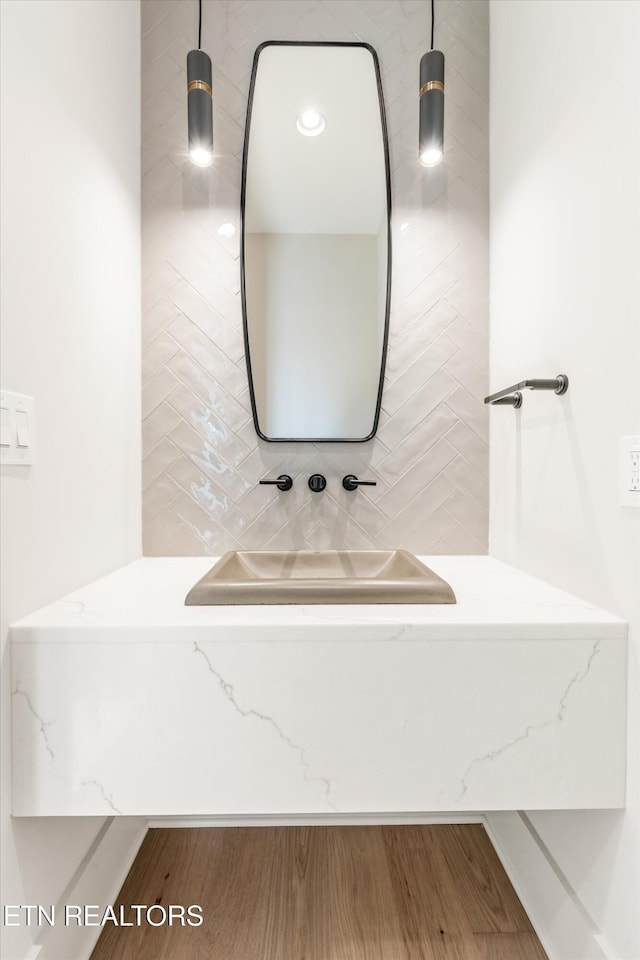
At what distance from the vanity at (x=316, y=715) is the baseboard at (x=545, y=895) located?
13.3 inches

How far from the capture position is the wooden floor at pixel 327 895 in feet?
3.93

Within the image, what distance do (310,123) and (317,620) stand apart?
1460mm

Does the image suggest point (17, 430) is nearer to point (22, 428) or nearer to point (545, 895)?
point (22, 428)

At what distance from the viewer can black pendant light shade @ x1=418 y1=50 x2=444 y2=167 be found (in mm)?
1374

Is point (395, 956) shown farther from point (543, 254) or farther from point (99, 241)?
point (99, 241)

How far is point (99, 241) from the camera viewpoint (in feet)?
4.34

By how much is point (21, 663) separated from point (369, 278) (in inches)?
53.0


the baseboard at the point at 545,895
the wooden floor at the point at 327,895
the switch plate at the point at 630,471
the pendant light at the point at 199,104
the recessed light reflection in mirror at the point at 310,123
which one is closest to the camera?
the switch plate at the point at 630,471

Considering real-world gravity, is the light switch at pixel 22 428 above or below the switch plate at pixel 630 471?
above

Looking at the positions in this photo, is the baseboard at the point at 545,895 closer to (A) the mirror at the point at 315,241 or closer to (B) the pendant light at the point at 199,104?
(A) the mirror at the point at 315,241

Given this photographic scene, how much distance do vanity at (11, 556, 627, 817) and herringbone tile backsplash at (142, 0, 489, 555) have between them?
694mm

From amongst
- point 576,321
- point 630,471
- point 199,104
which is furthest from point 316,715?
point 199,104

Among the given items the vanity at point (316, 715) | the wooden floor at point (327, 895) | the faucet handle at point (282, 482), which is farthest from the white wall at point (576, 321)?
the faucet handle at point (282, 482)

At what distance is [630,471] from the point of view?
0.92 metres
